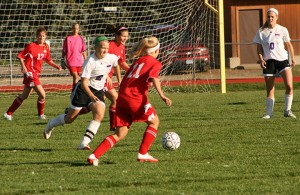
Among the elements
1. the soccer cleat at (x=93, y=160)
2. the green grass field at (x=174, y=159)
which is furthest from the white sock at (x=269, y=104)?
the soccer cleat at (x=93, y=160)

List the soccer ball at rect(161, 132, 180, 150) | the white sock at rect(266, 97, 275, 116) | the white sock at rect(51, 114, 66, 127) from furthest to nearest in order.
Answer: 1. the white sock at rect(266, 97, 275, 116)
2. the white sock at rect(51, 114, 66, 127)
3. the soccer ball at rect(161, 132, 180, 150)

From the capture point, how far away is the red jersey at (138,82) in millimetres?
9492

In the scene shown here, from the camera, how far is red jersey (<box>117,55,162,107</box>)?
31.1 feet

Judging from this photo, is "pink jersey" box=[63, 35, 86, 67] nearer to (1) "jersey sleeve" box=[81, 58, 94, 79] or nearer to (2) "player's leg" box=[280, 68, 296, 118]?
(2) "player's leg" box=[280, 68, 296, 118]

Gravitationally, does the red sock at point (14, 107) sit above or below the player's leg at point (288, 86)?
below

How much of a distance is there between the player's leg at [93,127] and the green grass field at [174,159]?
0.20 m

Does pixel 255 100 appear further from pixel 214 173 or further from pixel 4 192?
pixel 4 192

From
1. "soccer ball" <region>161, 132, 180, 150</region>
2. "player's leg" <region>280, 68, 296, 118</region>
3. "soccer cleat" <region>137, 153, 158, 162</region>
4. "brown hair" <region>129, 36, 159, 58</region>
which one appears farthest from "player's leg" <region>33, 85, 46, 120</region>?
"soccer cleat" <region>137, 153, 158, 162</region>

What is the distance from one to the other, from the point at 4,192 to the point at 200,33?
16.8 m

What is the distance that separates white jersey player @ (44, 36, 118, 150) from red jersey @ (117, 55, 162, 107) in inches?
39.1

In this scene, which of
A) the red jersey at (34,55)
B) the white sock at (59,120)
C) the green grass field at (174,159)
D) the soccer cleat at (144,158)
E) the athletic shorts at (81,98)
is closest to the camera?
the green grass field at (174,159)

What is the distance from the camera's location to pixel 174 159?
989cm

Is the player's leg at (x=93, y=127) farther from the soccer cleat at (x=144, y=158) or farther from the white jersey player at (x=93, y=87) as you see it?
the soccer cleat at (x=144, y=158)

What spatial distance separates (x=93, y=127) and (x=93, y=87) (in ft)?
3.03
